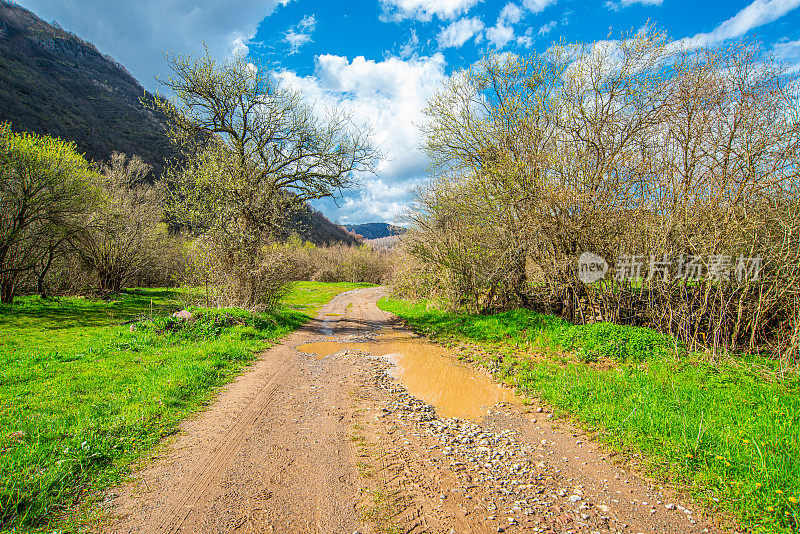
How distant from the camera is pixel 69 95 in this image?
62125 millimetres

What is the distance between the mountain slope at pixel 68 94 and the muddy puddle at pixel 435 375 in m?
39.6

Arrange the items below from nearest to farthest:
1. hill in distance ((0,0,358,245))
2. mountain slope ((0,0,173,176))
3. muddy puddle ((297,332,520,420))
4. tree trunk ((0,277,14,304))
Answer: muddy puddle ((297,332,520,420))
tree trunk ((0,277,14,304))
hill in distance ((0,0,358,245))
mountain slope ((0,0,173,176))

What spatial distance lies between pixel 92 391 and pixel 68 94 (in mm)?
86376

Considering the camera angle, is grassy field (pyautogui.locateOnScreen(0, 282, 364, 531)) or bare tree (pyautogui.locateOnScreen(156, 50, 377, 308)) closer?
grassy field (pyautogui.locateOnScreen(0, 282, 364, 531))

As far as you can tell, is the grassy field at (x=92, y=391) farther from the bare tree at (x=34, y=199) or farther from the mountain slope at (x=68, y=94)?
the mountain slope at (x=68, y=94)

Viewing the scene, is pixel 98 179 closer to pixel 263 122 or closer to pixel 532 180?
pixel 263 122

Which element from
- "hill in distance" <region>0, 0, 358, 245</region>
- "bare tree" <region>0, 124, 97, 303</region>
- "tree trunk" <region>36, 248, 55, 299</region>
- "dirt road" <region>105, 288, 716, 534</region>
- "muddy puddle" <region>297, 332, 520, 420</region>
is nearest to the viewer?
"dirt road" <region>105, 288, 716, 534</region>

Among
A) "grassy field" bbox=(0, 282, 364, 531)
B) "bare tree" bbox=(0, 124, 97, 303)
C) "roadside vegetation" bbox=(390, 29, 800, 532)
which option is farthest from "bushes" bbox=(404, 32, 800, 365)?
"bare tree" bbox=(0, 124, 97, 303)

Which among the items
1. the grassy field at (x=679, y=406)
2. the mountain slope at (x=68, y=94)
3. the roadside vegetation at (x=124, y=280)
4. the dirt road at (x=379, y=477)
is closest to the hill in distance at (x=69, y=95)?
the mountain slope at (x=68, y=94)

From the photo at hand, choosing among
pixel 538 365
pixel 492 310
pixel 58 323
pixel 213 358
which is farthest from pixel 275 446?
pixel 58 323

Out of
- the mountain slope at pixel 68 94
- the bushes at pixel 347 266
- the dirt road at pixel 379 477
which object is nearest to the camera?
the dirt road at pixel 379 477

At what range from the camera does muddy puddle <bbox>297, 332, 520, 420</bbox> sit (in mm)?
6009

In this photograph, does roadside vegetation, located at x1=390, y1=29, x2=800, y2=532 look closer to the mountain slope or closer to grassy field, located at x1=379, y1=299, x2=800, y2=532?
grassy field, located at x1=379, y1=299, x2=800, y2=532

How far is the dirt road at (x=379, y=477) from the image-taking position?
9.93ft
